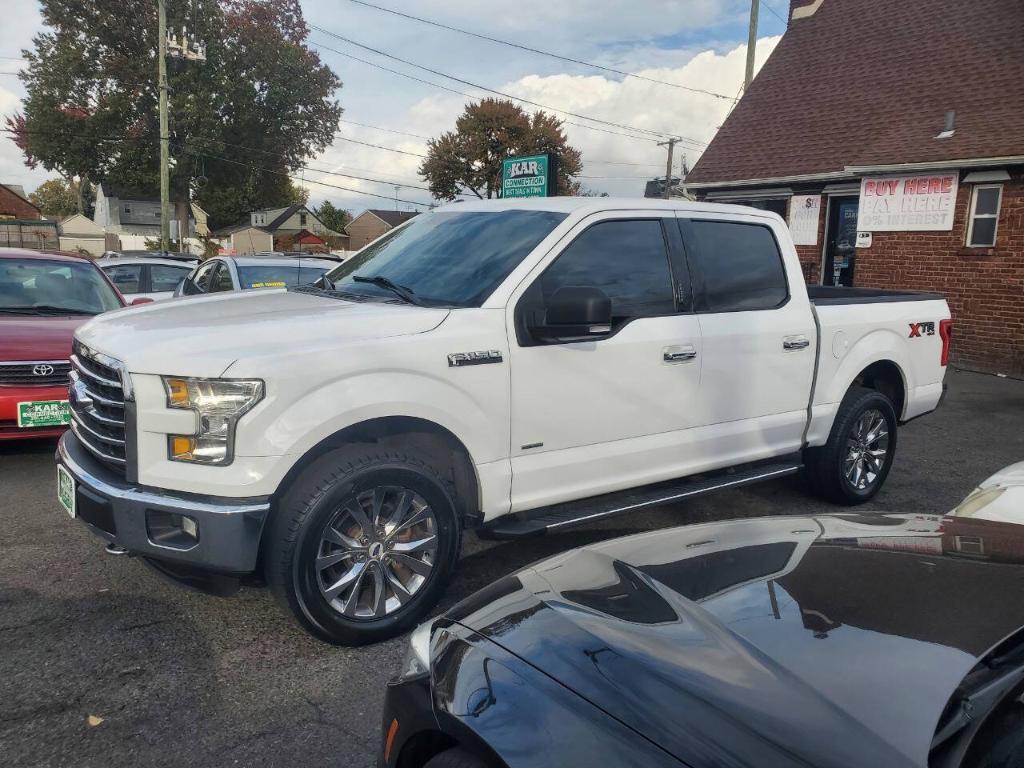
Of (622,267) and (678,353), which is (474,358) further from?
(678,353)

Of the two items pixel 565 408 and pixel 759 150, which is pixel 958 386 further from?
pixel 565 408

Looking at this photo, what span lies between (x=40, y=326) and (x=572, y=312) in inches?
176

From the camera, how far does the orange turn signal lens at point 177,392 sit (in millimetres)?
3109

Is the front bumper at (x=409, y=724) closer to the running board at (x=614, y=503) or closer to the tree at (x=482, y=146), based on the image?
the running board at (x=614, y=503)

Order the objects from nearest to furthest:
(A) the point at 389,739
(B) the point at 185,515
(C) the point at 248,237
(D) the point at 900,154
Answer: (A) the point at 389,739 → (B) the point at 185,515 → (D) the point at 900,154 → (C) the point at 248,237

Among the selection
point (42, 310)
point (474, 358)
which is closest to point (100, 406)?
point (474, 358)

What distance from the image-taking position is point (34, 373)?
18.4 feet

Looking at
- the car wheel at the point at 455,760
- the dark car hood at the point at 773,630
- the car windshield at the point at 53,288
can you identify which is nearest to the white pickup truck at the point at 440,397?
the dark car hood at the point at 773,630

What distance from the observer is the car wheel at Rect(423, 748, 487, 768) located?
5.34 ft

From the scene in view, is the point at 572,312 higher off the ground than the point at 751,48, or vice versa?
the point at 751,48

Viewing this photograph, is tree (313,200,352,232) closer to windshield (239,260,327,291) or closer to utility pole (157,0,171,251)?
utility pole (157,0,171,251)

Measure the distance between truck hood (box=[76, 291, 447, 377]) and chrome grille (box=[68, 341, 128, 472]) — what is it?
0.09 meters

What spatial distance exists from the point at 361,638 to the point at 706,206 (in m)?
3.13

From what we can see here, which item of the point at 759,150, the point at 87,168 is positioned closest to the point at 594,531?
the point at 759,150
